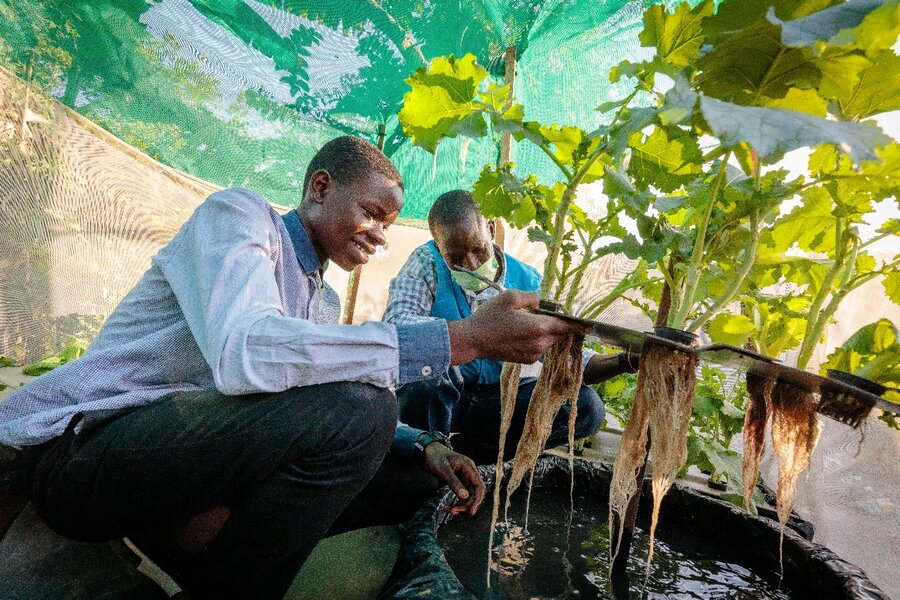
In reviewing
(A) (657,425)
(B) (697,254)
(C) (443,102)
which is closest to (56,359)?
(C) (443,102)

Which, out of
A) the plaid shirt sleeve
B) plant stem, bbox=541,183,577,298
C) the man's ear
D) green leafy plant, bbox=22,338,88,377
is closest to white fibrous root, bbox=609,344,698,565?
plant stem, bbox=541,183,577,298

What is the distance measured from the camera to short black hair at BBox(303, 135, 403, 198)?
1.65 m

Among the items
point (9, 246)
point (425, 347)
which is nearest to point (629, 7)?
point (425, 347)

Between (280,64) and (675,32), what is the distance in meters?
2.89

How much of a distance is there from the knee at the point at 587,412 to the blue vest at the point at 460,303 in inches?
17.7

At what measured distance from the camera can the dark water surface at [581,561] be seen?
132 cm

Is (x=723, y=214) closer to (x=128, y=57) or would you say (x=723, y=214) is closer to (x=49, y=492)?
(x=49, y=492)

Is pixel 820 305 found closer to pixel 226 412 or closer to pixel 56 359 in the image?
pixel 226 412

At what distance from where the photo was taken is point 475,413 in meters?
2.47

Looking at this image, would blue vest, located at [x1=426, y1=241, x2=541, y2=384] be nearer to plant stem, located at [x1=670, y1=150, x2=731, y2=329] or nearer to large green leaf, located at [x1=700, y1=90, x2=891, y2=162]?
plant stem, located at [x1=670, y1=150, x2=731, y2=329]

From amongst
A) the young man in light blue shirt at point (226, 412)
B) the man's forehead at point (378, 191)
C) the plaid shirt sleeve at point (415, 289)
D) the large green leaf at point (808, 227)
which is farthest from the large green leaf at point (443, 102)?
the plaid shirt sleeve at point (415, 289)

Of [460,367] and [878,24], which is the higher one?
[878,24]

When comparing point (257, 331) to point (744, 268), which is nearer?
point (257, 331)

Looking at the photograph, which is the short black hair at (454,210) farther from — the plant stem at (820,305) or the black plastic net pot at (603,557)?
the plant stem at (820,305)
